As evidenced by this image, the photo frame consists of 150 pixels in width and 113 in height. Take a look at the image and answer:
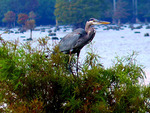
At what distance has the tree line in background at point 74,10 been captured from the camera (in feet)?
222

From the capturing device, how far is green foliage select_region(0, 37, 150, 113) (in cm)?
546

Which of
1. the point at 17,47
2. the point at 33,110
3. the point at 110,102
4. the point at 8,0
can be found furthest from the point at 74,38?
the point at 8,0

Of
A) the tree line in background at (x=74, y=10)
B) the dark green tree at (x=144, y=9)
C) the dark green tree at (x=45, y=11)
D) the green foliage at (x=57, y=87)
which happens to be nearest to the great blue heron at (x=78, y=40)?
the green foliage at (x=57, y=87)

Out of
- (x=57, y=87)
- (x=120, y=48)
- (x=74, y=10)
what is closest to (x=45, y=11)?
(x=74, y=10)

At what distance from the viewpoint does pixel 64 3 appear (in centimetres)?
6875

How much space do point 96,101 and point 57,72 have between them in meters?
0.87

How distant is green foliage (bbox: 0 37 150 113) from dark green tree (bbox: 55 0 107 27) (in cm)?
6068

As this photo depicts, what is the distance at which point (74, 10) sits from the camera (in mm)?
68250

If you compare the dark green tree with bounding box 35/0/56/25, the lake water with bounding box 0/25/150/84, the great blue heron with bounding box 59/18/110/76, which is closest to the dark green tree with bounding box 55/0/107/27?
the dark green tree with bounding box 35/0/56/25

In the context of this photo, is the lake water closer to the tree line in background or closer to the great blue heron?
the great blue heron

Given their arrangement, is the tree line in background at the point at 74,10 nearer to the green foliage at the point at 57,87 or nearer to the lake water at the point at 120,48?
the lake water at the point at 120,48

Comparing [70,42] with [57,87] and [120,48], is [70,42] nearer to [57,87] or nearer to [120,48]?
[57,87]

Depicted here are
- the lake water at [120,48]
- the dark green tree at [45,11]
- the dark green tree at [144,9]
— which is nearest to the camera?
the lake water at [120,48]

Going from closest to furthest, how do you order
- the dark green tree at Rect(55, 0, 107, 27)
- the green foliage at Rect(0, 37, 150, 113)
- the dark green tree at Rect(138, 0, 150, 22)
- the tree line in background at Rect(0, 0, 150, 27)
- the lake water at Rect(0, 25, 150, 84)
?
the green foliage at Rect(0, 37, 150, 113) < the lake water at Rect(0, 25, 150, 84) < the dark green tree at Rect(55, 0, 107, 27) < the tree line in background at Rect(0, 0, 150, 27) < the dark green tree at Rect(138, 0, 150, 22)
